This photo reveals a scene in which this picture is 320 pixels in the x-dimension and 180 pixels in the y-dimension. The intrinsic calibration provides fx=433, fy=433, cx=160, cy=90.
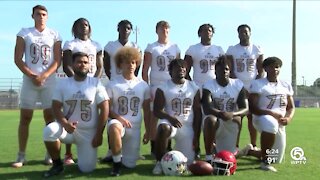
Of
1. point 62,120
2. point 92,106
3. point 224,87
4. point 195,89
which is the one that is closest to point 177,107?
point 195,89

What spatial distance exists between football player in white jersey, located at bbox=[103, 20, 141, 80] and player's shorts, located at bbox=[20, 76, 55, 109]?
3.87 ft

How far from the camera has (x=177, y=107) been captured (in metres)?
6.79

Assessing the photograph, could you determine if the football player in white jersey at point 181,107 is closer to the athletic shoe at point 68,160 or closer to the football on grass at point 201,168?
the football on grass at point 201,168

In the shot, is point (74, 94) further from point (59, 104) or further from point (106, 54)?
point (106, 54)

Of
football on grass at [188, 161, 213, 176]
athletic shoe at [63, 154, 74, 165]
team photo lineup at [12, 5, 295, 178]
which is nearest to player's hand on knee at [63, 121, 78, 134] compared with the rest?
team photo lineup at [12, 5, 295, 178]

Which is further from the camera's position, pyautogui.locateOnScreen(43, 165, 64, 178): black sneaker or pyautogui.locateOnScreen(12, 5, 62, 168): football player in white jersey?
pyautogui.locateOnScreen(12, 5, 62, 168): football player in white jersey

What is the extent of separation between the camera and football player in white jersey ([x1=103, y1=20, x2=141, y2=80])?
7.85 m

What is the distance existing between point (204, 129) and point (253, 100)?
1.02m

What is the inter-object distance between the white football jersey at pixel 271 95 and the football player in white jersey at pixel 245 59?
1.20 meters

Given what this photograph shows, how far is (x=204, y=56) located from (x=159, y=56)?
0.85m

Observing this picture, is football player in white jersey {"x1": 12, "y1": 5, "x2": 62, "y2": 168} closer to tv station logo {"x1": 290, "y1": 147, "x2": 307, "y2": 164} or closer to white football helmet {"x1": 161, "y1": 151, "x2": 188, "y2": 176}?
white football helmet {"x1": 161, "y1": 151, "x2": 188, "y2": 176}

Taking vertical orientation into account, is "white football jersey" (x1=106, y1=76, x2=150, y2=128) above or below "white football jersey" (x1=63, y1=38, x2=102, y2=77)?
below

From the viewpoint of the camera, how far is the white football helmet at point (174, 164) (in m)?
6.08

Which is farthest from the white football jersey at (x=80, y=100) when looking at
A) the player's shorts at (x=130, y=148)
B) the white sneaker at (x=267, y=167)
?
the white sneaker at (x=267, y=167)
